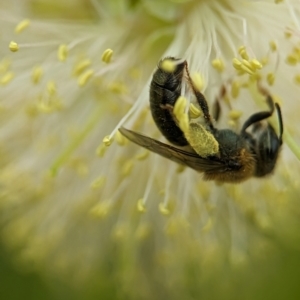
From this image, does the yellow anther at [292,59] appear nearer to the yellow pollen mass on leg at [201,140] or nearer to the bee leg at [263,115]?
the bee leg at [263,115]

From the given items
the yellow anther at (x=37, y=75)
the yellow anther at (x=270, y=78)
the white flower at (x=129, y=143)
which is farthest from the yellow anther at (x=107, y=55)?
the yellow anther at (x=270, y=78)

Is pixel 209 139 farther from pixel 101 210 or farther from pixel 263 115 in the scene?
pixel 101 210

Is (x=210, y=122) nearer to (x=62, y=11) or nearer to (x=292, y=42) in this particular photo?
(x=292, y=42)

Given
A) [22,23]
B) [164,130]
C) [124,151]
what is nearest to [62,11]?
[22,23]

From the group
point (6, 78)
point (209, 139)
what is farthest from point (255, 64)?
point (6, 78)

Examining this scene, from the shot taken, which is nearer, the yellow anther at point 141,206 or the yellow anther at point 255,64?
the yellow anther at point 255,64
